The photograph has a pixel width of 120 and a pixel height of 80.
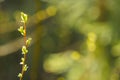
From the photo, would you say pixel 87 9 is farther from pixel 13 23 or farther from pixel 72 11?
pixel 13 23

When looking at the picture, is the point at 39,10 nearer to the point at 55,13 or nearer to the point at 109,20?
the point at 55,13

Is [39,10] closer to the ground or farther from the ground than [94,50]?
farther from the ground

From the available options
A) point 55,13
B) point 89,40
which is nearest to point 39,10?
point 55,13

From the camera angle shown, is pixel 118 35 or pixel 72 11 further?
pixel 72 11

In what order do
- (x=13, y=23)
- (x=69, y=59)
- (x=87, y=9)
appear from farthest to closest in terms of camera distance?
1. (x=13, y=23)
2. (x=69, y=59)
3. (x=87, y=9)

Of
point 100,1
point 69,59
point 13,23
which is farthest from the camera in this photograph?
point 13,23

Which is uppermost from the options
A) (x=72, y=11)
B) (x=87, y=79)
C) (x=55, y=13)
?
(x=55, y=13)

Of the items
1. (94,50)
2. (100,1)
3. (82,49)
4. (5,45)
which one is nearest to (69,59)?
(82,49)
